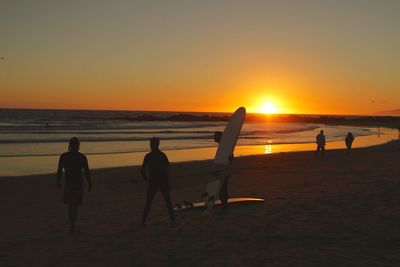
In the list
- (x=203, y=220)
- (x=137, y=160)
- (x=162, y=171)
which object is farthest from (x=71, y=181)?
(x=137, y=160)

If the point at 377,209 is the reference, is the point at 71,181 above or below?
above

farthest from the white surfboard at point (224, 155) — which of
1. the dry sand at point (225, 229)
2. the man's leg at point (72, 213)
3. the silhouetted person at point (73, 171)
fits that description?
the man's leg at point (72, 213)

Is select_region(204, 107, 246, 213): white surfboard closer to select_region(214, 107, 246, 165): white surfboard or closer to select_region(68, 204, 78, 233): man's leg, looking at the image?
select_region(214, 107, 246, 165): white surfboard

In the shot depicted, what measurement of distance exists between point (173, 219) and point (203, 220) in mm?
618

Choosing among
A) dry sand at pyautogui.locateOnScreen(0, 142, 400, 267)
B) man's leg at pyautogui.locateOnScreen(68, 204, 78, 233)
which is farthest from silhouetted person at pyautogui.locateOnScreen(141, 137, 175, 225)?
man's leg at pyautogui.locateOnScreen(68, 204, 78, 233)

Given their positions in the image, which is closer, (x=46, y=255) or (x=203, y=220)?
(x=46, y=255)

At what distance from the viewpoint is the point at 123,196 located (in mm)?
12953

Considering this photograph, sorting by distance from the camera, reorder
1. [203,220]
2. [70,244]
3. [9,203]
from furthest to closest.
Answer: [9,203], [203,220], [70,244]

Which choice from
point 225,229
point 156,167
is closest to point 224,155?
point 156,167

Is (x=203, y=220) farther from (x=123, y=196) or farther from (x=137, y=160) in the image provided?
(x=137, y=160)

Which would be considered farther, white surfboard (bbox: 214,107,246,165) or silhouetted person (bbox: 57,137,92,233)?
silhouetted person (bbox: 57,137,92,233)

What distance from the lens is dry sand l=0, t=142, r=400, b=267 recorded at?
6.60 m

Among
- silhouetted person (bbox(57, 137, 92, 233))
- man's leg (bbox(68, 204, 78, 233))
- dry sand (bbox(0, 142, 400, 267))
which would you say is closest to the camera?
dry sand (bbox(0, 142, 400, 267))

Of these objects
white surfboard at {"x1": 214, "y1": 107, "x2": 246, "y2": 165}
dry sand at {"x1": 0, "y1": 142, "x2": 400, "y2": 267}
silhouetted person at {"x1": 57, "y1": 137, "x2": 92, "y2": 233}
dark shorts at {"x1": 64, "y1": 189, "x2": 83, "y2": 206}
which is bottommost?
dry sand at {"x1": 0, "y1": 142, "x2": 400, "y2": 267}
